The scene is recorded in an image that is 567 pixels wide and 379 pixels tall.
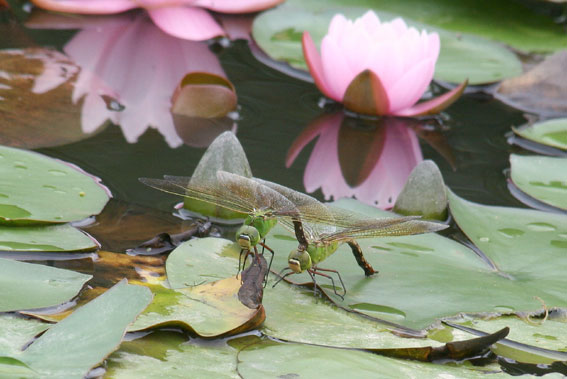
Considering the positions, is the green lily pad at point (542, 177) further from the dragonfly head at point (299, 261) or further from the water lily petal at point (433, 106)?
the dragonfly head at point (299, 261)

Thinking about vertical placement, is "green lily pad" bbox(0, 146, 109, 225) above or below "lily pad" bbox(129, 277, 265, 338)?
above

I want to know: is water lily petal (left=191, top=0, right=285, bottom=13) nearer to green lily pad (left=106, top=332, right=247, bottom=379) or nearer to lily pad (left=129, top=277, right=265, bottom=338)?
lily pad (left=129, top=277, right=265, bottom=338)

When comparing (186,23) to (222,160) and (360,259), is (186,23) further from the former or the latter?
(360,259)

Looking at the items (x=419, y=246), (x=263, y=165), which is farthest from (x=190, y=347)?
(x=263, y=165)

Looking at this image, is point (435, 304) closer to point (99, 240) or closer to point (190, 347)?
point (190, 347)

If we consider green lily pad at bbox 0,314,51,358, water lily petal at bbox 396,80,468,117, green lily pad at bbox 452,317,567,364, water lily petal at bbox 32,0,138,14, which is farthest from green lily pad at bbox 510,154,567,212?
water lily petal at bbox 32,0,138,14

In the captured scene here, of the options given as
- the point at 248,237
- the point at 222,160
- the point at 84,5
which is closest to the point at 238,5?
the point at 84,5
